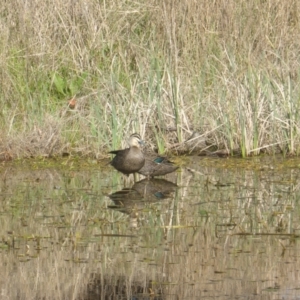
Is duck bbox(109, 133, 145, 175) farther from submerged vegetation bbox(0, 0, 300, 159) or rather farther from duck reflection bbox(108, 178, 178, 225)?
submerged vegetation bbox(0, 0, 300, 159)

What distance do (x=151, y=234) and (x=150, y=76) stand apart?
188 inches

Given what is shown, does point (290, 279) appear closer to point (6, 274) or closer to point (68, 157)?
point (6, 274)

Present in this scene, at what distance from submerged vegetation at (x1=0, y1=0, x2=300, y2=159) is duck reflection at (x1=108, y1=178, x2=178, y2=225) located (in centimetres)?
134

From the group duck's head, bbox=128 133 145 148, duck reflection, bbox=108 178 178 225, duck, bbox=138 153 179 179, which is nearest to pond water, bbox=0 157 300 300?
duck reflection, bbox=108 178 178 225

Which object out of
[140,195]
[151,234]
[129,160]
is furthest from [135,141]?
[151,234]

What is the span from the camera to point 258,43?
1348cm

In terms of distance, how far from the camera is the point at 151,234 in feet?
25.6

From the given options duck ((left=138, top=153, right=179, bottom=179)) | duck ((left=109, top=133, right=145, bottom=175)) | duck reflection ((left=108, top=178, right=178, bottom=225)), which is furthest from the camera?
duck ((left=138, top=153, right=179, bottom=179))

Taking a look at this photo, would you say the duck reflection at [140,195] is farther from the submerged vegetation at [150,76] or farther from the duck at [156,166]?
the submerged vegetation at [150,76]

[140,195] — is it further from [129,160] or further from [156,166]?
[156,166]

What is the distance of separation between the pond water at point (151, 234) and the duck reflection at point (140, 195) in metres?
0.01

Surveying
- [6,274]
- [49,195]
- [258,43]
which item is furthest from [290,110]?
[6,274]

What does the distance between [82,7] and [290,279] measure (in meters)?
8.60

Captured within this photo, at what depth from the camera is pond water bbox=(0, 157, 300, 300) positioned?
6.32 meters
